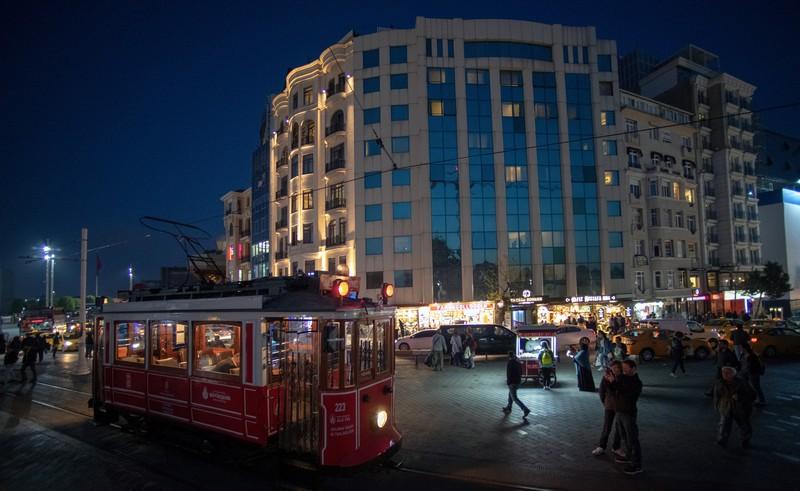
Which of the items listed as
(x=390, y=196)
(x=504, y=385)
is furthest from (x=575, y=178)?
(x=504, y=385)

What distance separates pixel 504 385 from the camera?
16.0 m

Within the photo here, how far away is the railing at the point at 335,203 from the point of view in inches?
1475

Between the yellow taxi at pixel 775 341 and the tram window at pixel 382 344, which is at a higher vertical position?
the tram window at pixel 382 344

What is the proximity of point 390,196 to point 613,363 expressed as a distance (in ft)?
95.0

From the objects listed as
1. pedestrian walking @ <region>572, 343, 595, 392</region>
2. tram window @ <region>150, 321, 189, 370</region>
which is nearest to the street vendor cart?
pedestrian walking @ <region>572, 343, 595, 392</region>

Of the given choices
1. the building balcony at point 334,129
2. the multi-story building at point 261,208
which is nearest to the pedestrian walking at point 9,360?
the building balcony at point 334,129

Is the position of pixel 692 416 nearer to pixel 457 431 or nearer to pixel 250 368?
pixel 457 431

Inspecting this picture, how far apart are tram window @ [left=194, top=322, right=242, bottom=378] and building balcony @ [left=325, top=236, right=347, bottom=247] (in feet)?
93.9

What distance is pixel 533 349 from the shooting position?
1644 cm

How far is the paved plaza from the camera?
761 cm

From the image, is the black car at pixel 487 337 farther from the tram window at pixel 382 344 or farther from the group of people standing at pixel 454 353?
the tram window at pixel 382 344

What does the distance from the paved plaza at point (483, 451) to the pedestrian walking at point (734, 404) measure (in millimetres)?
301

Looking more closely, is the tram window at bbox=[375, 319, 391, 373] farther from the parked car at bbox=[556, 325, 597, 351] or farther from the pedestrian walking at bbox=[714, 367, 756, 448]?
the parked car at bbox=[556, 325, 597, 351]

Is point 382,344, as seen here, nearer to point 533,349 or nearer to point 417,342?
point 533,349
